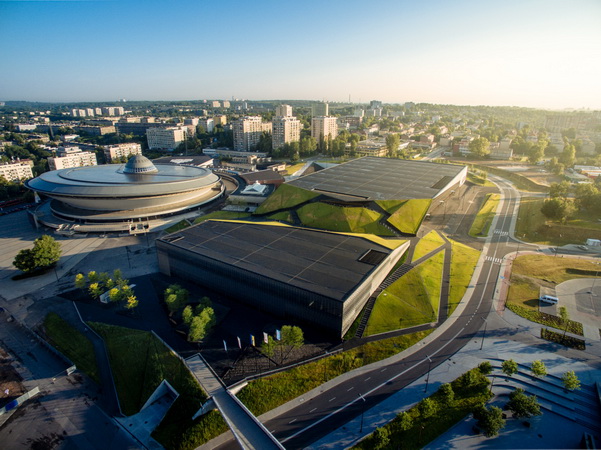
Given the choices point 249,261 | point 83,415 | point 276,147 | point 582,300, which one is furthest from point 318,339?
point 276,147

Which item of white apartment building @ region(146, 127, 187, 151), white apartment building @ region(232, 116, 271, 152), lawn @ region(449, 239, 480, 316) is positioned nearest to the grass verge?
lawn @ region(449, 239, 480, 316)

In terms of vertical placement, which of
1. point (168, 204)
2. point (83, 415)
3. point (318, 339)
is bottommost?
point (83, 415)

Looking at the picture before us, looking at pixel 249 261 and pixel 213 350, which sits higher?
pixel 249 261

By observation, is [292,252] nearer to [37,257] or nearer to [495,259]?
[495,259]

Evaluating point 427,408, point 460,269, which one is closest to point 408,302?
point 460,269

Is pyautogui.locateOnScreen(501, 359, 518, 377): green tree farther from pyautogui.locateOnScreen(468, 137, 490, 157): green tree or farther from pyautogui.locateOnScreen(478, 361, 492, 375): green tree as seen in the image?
pyautogui.locateOnScreen(468, 137, 490, 157): green tree

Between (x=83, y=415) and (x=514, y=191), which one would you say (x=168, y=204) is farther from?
(x=514, y=191)
